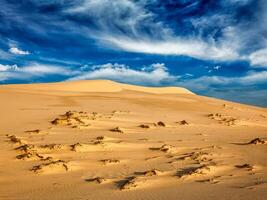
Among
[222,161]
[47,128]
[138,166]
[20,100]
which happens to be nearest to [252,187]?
[222,161]

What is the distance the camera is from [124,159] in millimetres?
7480

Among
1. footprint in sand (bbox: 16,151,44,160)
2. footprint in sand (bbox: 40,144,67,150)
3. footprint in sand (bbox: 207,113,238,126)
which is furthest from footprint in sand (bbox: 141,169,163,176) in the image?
footprint in sand (bbox: 207,113,238,126)

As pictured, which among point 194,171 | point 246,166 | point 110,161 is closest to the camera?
point 194,171

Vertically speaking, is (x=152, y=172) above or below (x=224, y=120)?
below

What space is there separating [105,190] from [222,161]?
263cm

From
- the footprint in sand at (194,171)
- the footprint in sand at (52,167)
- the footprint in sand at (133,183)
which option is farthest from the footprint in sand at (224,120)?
the footprint in sand at (133,183)

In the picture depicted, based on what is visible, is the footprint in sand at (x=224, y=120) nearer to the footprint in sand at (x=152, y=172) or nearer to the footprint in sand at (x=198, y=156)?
the footprint in sand at (x=198, y=156)

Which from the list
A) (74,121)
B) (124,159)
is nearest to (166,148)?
(124,159)

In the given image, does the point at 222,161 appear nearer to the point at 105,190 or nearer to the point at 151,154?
the point at 151,154

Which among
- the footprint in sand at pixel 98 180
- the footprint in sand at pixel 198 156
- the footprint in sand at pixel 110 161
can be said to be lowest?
the footprint in sand at pixel 98 180

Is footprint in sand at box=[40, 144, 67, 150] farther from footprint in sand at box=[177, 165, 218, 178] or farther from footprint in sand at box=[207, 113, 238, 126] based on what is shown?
footprint in sand at box=[207, 113, 238, 126]

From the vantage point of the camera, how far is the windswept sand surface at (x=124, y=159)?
5.41 meters

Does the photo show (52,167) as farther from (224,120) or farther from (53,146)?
(224,120)

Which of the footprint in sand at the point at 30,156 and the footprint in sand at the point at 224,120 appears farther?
the footprint in sand at the point at 224,120
